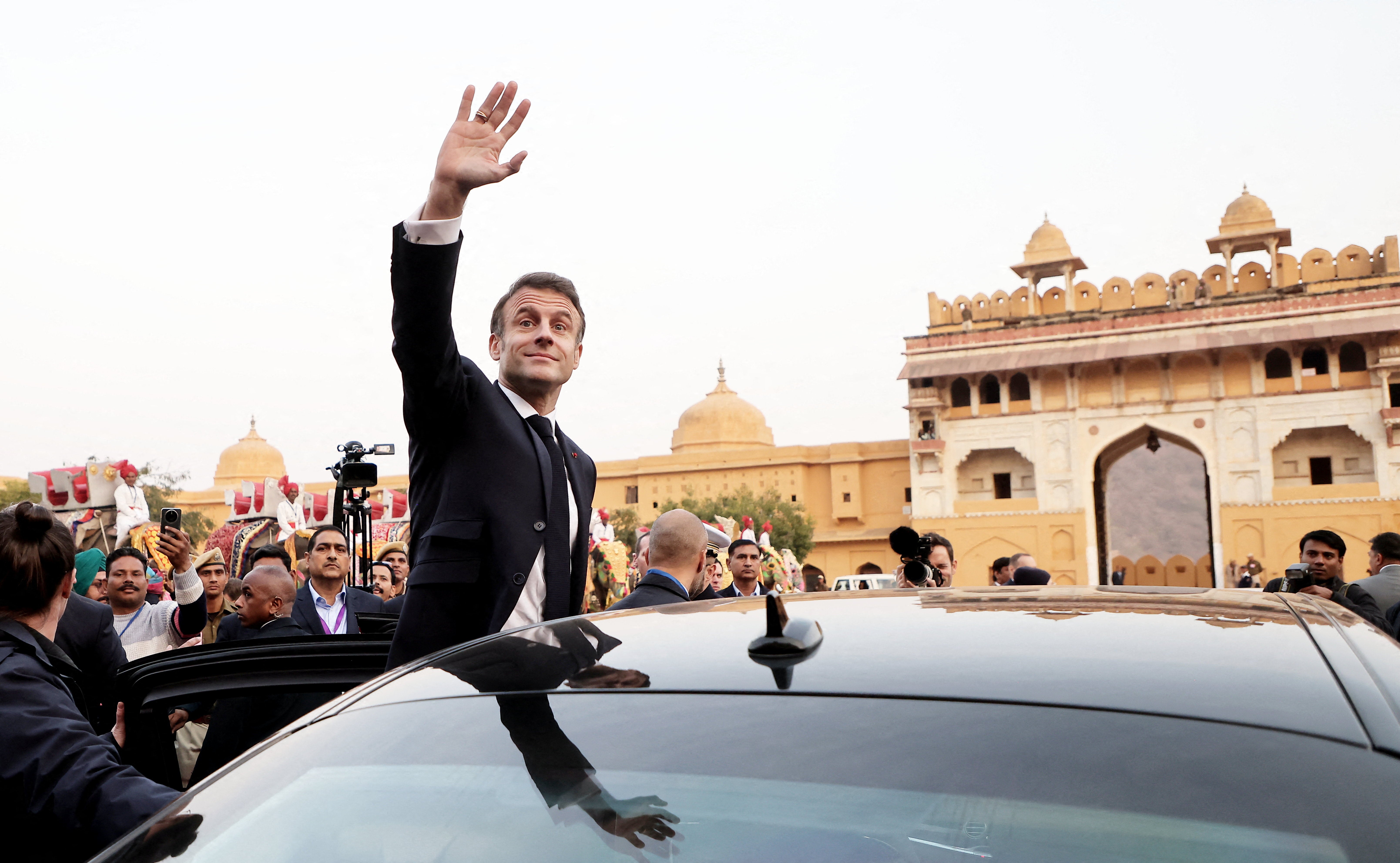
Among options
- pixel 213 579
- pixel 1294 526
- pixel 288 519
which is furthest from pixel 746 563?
pixel 1294 526

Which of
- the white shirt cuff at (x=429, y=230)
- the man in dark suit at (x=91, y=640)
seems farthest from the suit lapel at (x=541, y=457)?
the man in dark suit at (x=91, y=640)

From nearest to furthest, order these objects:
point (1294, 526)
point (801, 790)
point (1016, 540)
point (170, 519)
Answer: point (801, 790)
point (170, 519)
point (1294, 526)
point (1016, 540)

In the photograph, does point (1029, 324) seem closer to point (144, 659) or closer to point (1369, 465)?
point (1369, 465)

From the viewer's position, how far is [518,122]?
2314 mm

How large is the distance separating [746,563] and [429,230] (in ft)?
19.4

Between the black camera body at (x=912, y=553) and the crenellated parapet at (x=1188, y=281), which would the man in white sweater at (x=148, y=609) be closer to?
the black camera body at (x=912, y=553)

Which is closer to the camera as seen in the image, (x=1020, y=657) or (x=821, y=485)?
(x=1020, y=657)

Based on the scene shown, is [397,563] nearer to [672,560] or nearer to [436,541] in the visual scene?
[672,560]

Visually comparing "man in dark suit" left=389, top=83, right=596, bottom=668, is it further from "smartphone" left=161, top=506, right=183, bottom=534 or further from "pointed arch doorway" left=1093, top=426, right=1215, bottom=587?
"pointed arch doorway" left=1093, top=426, right=1215, bottom=587

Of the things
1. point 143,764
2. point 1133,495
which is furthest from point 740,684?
Result: point 1133,495

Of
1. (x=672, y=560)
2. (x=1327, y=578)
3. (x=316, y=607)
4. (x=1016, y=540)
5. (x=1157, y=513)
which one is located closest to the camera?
(x=672, y=560)

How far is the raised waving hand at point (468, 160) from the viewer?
2.18 metres

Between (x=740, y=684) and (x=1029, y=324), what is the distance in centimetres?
3418

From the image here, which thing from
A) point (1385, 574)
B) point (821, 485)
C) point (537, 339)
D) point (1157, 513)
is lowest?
point (1385, 574)
